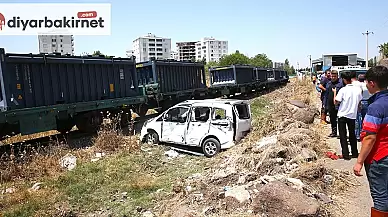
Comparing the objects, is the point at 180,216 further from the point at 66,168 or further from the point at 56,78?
the point at 56,78

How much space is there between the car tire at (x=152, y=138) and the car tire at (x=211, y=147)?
1.55 m

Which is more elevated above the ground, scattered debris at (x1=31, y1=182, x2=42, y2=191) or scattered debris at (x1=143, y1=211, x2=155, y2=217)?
scattered debris at (x1=31, y1=182, x2=42, y2=191)

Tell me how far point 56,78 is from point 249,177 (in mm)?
7413

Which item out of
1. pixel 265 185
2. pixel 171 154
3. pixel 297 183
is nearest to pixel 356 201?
pixel 297 183

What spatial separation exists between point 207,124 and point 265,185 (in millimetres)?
4196

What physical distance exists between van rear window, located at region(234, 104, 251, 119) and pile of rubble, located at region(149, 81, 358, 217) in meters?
1.10

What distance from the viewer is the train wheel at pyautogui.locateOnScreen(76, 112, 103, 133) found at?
12.0m

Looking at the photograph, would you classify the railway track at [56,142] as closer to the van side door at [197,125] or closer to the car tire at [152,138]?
the car tire at [152,138]

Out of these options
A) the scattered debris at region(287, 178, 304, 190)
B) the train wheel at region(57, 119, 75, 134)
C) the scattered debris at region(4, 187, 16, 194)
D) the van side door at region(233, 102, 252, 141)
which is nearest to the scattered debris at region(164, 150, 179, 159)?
the van side door at region(233, 102, 252, 141)

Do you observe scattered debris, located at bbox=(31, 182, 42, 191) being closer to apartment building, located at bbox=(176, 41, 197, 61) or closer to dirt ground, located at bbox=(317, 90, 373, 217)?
dirt ground, located at bbox=(317, 90, 373, 217)

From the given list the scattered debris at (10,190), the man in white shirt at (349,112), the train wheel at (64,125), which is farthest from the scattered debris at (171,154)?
the train wheel at (64,125)

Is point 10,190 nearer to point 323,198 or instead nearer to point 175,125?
point 175,125

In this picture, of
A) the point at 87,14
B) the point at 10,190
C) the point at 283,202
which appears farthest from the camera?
the point at 87,14

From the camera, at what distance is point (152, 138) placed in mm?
9547
